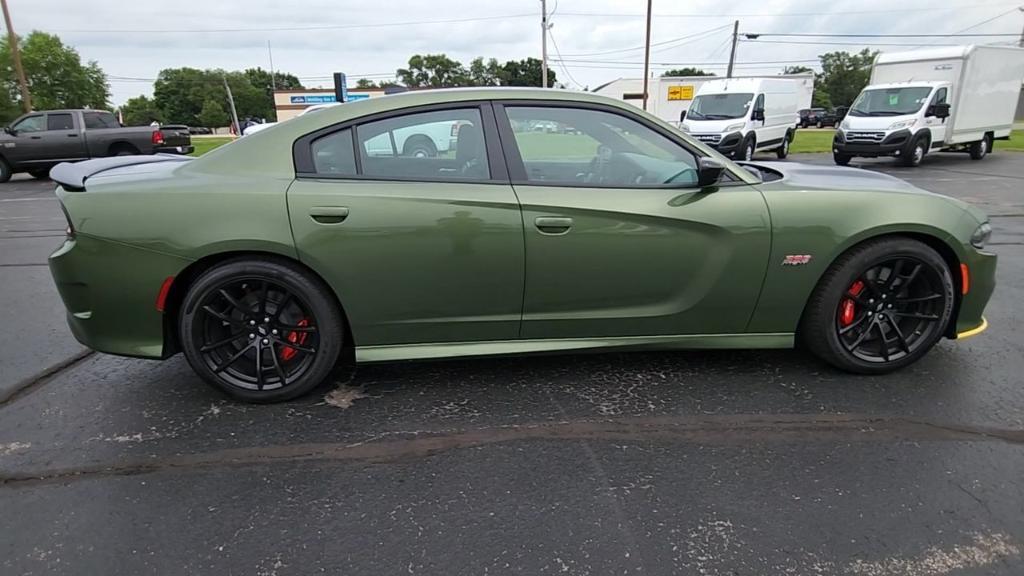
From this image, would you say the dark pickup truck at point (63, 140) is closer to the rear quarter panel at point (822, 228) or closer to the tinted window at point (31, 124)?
the tinted window at point (31, 124)

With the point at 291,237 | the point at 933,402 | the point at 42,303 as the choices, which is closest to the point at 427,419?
the point at 291,237

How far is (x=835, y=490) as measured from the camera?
2.29m

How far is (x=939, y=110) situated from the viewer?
15.1 m

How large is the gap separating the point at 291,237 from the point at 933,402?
3.13 m

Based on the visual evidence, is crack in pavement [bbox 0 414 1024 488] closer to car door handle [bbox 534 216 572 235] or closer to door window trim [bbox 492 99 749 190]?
car door handle [bbox 534 216 572 235]

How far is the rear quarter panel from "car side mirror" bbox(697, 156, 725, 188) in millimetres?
299

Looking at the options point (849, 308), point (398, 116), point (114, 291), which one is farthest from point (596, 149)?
point (114, 291)

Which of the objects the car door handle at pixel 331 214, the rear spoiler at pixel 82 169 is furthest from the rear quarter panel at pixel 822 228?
the rear spoiler at pixel 82 169

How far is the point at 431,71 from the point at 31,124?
324ft

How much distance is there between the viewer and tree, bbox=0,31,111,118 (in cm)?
4653

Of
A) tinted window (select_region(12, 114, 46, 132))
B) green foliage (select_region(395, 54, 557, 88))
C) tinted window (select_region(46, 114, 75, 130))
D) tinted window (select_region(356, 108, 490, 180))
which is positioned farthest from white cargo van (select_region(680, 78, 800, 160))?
green foliage (select_region(395, 54, 557, 88))

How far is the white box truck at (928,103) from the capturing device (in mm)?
15039

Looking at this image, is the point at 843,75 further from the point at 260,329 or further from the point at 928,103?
the point at 260,329

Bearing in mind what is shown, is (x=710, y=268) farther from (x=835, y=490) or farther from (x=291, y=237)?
(x=291, y=237)
